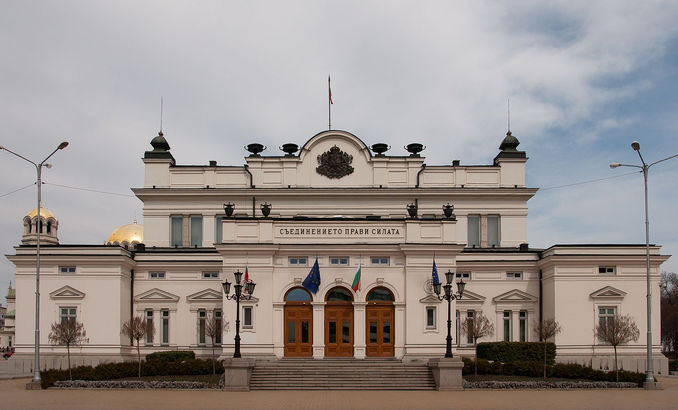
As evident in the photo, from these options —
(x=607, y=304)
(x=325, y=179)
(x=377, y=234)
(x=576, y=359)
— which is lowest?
(x=576, y=359)

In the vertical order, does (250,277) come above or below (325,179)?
below

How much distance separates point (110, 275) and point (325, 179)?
54.1 ft

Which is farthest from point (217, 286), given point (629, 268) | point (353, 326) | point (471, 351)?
point (629, 268)

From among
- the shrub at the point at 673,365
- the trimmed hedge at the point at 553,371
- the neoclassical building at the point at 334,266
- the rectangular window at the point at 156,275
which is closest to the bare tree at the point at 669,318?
the shrub at the point at 673,365

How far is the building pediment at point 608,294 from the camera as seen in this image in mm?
46531

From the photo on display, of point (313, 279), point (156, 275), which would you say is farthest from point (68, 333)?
point (313, 279)

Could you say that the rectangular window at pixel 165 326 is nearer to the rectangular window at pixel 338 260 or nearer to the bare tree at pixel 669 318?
the rectangular window at pixel 338 260

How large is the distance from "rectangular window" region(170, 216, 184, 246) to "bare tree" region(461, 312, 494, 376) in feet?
70.3

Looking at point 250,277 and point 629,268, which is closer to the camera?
point 250,277

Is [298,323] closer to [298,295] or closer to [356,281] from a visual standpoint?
[298,295]

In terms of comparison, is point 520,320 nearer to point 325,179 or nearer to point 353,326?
point 353,326

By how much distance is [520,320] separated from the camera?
4838 cm

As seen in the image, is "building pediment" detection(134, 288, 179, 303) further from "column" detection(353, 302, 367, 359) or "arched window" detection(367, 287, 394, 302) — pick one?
"arched window" detection(367, 287, 394, 302)

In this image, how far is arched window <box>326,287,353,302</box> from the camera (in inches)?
1671
